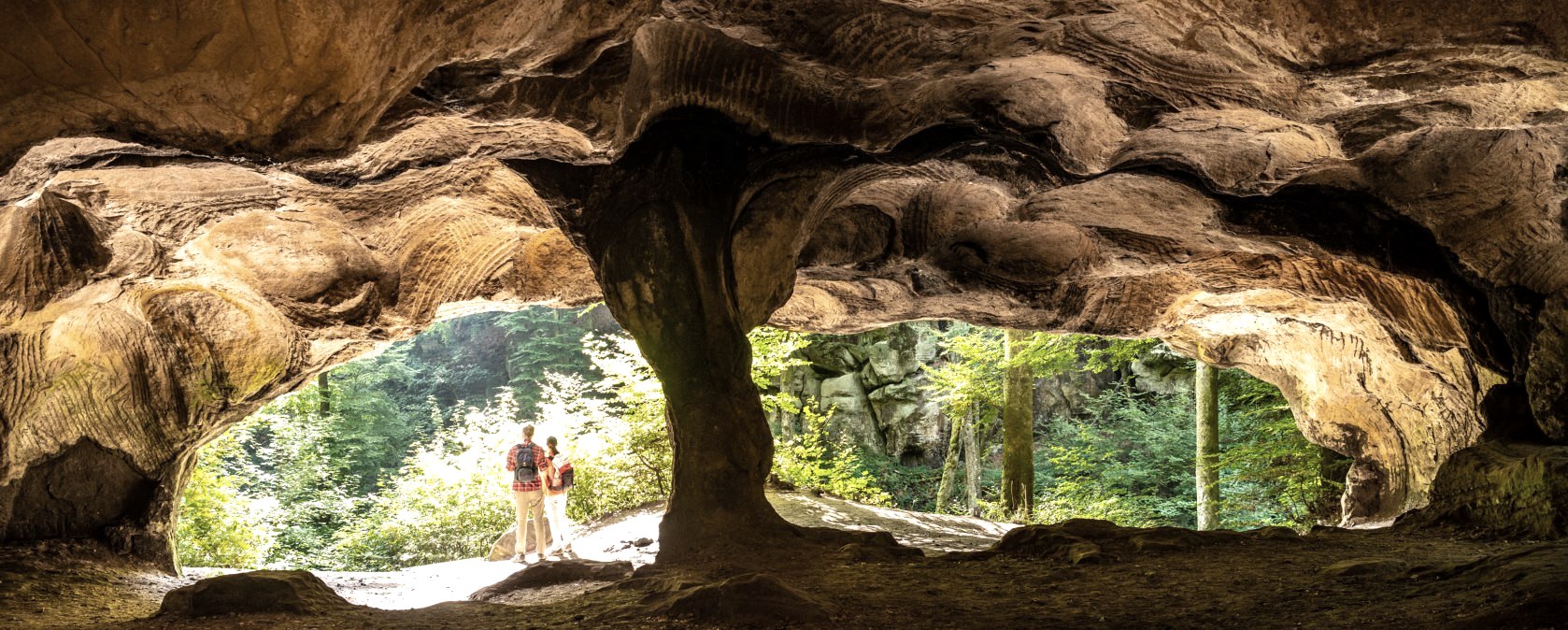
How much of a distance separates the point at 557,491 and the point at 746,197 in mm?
4118

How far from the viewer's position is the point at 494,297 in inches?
405

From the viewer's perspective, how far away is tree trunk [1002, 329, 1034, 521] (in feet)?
50.8

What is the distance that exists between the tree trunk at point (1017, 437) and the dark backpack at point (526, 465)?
8.24 metres

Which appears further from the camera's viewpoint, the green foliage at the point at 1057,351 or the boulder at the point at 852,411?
the boulder at the point at 852,411

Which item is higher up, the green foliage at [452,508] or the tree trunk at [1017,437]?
the tree trunk at [1017,437]

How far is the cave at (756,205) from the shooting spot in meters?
4.33

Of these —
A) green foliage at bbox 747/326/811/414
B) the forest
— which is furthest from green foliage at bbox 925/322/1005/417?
green foliage at bbox 747/326/811/414

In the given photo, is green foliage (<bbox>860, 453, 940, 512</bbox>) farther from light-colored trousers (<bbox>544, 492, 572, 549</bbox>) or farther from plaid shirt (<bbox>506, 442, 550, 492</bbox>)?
plaid shirt (<bbox>506, 442, 550, 492</bbox>)

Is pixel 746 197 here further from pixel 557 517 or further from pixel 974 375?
pixel 974 375

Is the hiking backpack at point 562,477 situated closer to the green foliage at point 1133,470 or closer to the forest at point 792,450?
the forest at point 792,450

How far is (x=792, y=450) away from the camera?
51.6 ft

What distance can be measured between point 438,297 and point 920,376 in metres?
18.1

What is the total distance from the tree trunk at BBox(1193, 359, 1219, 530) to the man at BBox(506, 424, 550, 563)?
28.3 feet

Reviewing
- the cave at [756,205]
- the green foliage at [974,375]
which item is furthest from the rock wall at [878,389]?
the cave at [756,205]
